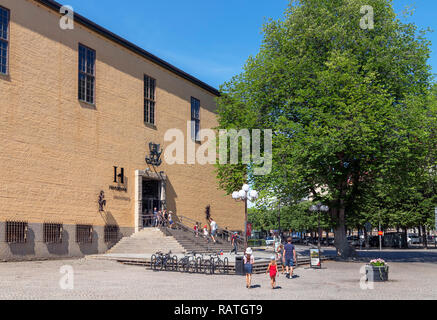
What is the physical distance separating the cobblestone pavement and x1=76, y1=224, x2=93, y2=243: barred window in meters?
6.78

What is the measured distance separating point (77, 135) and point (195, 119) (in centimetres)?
1512

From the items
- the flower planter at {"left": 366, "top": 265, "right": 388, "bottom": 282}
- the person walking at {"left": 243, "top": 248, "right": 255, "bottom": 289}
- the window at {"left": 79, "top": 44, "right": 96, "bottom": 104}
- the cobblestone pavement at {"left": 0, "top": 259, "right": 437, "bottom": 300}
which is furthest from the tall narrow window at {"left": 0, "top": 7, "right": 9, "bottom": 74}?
the flower planter at {"left": 366, "top": 265, "right": 388, "bottom": 282}

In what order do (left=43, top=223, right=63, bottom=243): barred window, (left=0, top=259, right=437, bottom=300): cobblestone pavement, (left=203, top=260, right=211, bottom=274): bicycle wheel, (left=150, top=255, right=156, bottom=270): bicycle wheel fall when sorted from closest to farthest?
1. (left=0, top=259, right=437, bottom=300): cobblestone pavement
2. (left=203, top=260, right=211, bottom=274): bicycle wheel
3. (left=150, top=255, right=156, bottom=270): bicycle wheel
4. (left=43, top=223, right=63, bottom=243): barred window

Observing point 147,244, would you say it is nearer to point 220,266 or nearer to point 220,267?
point 220,267

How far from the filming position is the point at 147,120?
36.9 m

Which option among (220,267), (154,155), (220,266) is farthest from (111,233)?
(220,266)

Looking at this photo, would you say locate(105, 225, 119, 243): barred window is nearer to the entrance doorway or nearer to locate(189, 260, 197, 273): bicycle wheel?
the entrance doorway

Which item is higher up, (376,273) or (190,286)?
(376,273)

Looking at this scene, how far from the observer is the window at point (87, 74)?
101 ft

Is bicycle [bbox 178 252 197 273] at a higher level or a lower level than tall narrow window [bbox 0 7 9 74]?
lower

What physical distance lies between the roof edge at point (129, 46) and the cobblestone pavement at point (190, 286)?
16247 millimetres

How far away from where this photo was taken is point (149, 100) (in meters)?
37.1

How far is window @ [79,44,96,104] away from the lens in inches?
1215
